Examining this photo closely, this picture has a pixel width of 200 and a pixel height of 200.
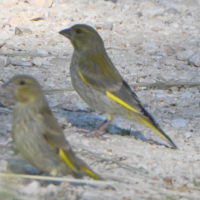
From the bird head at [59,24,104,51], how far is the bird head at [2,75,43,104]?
1.86m

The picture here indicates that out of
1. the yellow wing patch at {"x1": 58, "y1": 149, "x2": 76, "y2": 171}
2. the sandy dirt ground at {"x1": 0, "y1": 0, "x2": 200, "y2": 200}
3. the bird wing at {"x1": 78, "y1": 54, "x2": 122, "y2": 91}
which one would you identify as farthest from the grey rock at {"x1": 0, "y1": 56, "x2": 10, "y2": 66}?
the yellow wing patch at {"x1": 58, "y1": 149, "x2": 76, "y2": 171}

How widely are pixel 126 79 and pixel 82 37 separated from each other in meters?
0.95

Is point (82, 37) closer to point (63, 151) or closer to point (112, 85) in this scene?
point (112, 85)

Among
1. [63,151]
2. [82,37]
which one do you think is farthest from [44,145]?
[82,37]

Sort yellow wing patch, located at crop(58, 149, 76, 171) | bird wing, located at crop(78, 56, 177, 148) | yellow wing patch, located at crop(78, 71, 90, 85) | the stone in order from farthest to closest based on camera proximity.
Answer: the stone
yellow wing patch, located at crop(78, 71, 90, 85)
bird wing, located at crop(78, 56, 177, 148)
yellow wing patch, located at crop(58, 149, 76, 171)

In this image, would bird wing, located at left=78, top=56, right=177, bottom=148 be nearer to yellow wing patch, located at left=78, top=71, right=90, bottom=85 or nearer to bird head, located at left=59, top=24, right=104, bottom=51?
yellow wing patch, located at left=78, top=71, right=90, bottom=85

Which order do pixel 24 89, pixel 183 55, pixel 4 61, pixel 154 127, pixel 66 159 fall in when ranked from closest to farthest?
pixel 66 159
pixel 24 89
pixel 154 127
pixel 4 61
pixel 183 55

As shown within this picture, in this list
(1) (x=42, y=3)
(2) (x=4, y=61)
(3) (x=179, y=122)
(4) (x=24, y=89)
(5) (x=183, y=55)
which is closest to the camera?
(4) (x=24, y=89)

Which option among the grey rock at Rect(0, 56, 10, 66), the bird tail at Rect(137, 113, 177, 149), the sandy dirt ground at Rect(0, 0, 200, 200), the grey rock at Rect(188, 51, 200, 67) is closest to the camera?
the sandy dirt ground at Rect(0, 0, 200, 200)

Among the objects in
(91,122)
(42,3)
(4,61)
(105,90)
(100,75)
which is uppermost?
(42,3)

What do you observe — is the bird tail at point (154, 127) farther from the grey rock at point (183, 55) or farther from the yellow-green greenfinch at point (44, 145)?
the grey rock at point (183, 55)

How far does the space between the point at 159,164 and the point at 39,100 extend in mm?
1182

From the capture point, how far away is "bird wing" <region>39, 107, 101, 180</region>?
240 inches

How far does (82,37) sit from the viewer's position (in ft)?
27.6
